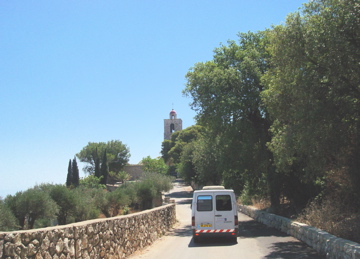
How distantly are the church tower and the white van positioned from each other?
118 metres

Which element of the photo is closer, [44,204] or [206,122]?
[44,204]

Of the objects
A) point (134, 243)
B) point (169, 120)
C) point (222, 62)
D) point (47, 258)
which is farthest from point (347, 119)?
point (169, 120)

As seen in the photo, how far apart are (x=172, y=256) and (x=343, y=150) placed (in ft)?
23.8

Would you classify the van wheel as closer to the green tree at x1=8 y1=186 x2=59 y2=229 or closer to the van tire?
the van tire

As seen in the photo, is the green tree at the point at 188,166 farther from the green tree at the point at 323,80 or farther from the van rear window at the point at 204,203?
the green tree at the point at 323,80

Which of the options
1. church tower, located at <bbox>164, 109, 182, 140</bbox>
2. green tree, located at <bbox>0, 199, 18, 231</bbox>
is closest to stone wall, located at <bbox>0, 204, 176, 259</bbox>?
green tree, located at <bbox>0, 199, 18, 231</bbox>

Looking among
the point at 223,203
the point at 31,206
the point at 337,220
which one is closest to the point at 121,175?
the point at 31,206

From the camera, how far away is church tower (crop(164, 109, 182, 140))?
133500 millimetres

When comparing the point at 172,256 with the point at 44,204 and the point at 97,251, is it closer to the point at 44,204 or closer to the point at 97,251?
the point at 97,251

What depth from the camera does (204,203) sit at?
1516 centimetres

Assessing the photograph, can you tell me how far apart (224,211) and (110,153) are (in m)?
91.0

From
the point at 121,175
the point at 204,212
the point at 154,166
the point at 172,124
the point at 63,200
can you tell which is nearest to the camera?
the point at 204,212

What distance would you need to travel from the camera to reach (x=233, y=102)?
19625mm

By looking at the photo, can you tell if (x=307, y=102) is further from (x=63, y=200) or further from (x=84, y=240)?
(x=63, y=200)
